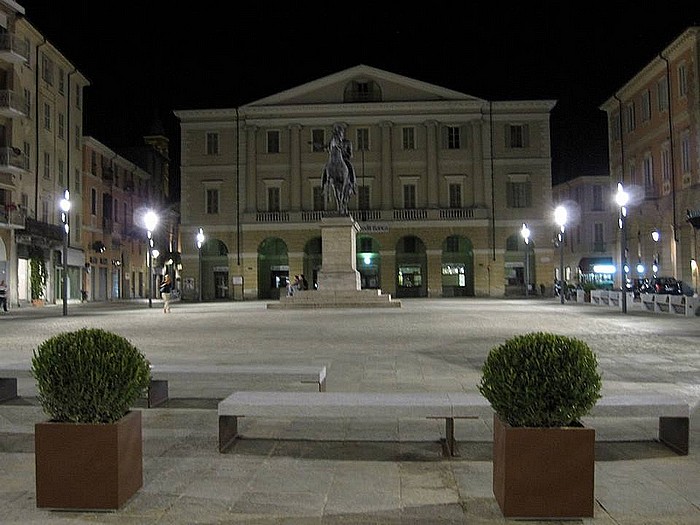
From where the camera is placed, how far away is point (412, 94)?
178 feet

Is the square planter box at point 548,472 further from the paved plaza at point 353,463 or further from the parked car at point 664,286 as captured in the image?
the parked car at point 664,286

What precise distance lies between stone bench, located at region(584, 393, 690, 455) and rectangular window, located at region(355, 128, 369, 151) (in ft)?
162

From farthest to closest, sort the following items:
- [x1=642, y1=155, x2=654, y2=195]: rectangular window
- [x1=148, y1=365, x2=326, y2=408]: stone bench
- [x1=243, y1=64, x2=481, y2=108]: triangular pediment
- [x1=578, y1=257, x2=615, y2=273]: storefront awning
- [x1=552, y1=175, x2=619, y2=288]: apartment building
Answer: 1. [x1=578, y1=257, x2=615, y2=273]: storefront awning
2. [x1=552, y1=175, x2=619, y2=288]: apartment building
3. [x1=243, y1=64, x2=481, y2=108]: triangular pediment
4. [x1=642, y1=155, x2=654, y2=195]: rectangular window
5. [x1=148, y1=365, x2=326, y2=408]: stone bench

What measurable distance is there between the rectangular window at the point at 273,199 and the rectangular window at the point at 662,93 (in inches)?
1044

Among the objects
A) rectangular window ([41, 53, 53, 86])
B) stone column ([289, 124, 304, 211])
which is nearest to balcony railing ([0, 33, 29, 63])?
rectangular window ([41, 53, 53, 86])

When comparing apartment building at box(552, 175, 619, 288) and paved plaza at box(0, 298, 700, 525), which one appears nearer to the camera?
paved plaza at box(0, 298, 700, 525)

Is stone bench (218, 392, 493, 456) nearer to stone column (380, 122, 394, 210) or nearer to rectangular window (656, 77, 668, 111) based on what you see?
rectangular window (656, 77, 668, 111)

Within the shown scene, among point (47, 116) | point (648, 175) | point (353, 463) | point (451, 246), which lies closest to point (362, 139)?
point (451, 246)

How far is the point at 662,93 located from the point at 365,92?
68.4ft

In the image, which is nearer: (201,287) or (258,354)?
(258,354)

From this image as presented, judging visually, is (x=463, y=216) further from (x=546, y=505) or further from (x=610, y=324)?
(x=546, y=505)

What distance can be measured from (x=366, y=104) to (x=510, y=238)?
14.6m

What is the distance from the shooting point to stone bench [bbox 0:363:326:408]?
785 centimetres

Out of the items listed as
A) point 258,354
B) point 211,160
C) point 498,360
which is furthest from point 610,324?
point 211,160
